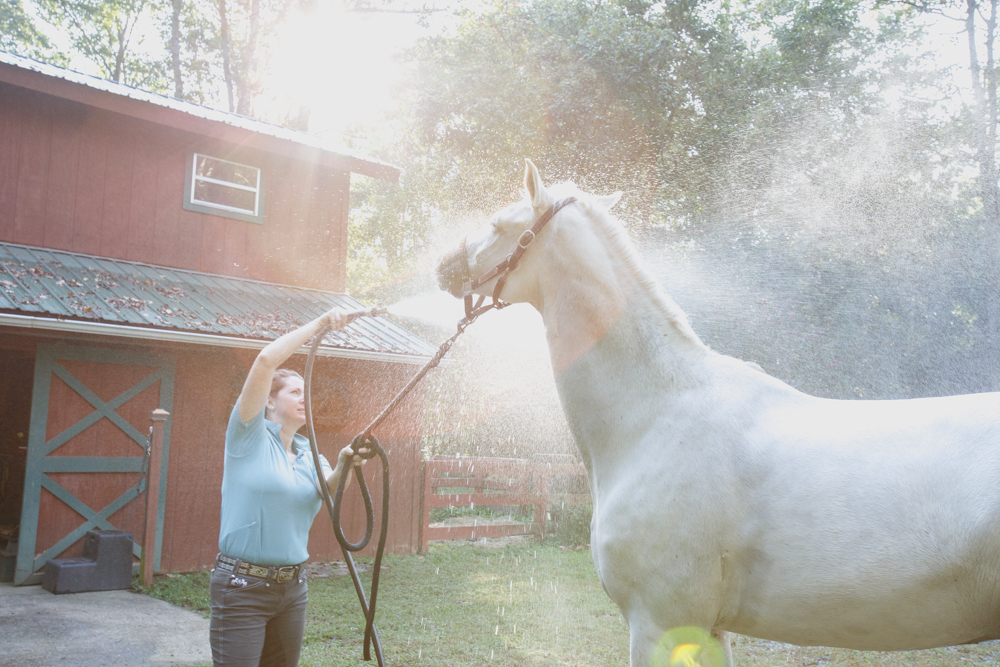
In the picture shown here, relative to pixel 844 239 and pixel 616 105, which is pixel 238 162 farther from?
pixel 844 239

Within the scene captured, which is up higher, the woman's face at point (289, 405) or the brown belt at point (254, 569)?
the woman's face at point (289, 405)

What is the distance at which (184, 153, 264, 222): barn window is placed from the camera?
421 inches

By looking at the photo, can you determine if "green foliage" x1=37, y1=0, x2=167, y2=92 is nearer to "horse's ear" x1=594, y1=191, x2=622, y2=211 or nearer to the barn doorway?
the barn doorway

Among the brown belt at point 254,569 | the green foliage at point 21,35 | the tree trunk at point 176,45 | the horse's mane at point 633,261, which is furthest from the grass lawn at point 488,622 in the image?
the green foliage at point 21,35

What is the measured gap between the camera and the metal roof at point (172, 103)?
933cm

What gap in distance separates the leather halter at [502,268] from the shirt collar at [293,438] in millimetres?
1069

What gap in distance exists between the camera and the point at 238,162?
37.0ft

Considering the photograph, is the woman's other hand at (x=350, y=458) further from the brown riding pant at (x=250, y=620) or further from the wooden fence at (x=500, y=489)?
the wooden fence at (x=500, y=489)

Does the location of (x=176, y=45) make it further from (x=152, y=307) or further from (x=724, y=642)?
(x=724, y=642)

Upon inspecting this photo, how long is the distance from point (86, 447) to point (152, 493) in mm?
1111

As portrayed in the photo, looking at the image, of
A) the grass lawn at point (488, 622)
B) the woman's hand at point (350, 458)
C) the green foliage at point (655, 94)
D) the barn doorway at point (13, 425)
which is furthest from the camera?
the green foliage at point (655, 94)

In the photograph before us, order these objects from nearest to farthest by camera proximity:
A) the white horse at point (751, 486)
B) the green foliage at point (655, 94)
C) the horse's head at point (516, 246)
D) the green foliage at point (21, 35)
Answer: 1. the white horse at point (751, 486)
2. the horse's head at point (516, 246)
3. the green foliage at point (655, 94)
4. the green foliage at point (21, 35)

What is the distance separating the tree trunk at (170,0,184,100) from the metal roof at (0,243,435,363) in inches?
695

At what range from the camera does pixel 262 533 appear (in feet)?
9.95
